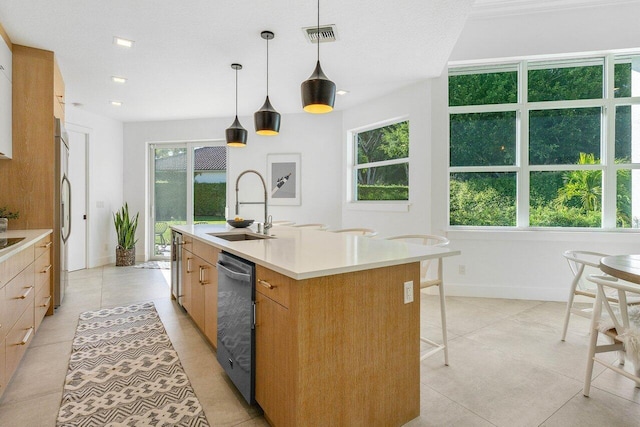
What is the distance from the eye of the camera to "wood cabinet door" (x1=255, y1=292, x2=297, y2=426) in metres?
1.42

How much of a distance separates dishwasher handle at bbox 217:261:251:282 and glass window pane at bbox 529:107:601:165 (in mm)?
3724

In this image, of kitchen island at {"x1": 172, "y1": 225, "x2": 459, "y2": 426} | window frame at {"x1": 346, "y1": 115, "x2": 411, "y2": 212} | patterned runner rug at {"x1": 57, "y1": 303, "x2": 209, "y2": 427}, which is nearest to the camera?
kitchen island at {"x1": 172, "y1": 225, "x2": 459, "y2": 426}

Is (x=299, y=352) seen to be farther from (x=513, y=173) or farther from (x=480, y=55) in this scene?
(x=480, y=55)

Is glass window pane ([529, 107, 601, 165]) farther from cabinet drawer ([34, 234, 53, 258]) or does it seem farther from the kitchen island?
cabinet drawer ([34, 234, 53, 258])

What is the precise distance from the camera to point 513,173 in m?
4.04

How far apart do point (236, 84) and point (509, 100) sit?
334 centimetres

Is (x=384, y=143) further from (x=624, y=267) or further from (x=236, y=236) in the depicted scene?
(x=624, y=267)

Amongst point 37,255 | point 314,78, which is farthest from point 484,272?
point 37,255

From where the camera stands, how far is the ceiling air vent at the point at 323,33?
2.92 meters

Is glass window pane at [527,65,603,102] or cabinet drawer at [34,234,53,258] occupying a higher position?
glass window pane at [527,65,603,102]

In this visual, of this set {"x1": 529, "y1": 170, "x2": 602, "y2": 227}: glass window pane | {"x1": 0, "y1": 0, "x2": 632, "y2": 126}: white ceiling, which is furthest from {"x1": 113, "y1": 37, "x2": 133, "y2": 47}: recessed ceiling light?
{"x1": 529, "y1": 170, "x2": 602, "y2": 227}: glass window pane

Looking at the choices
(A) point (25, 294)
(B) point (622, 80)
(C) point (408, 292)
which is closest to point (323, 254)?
(C) point (408, 292)

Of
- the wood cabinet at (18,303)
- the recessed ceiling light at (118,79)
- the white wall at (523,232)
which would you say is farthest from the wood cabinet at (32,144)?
the white wall at (523,232)

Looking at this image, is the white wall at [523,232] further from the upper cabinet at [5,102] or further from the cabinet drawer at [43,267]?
the upper cabinet at [5,102]
